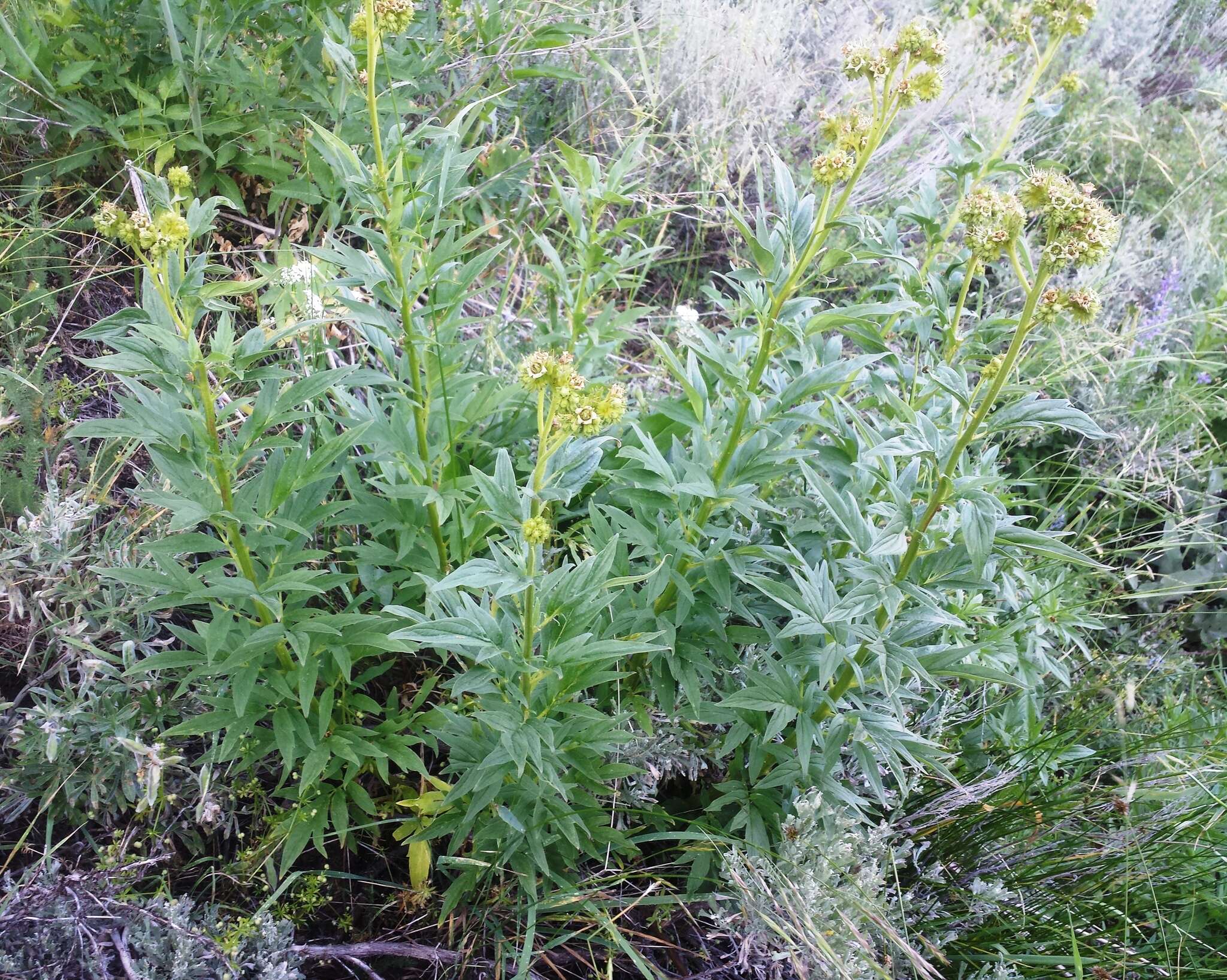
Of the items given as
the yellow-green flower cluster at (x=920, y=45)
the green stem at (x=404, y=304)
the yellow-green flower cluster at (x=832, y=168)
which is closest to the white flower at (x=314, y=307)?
the green stem at (x=404, y=304)

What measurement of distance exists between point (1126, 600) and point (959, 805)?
1.58 meters

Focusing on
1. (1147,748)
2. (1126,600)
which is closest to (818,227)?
(1147,748)

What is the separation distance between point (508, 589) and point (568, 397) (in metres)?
0.36

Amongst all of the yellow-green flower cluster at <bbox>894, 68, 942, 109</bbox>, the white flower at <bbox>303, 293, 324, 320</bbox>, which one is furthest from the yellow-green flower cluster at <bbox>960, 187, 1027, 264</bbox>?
the white flower at <bbox>303, 293, 324, 320</bbox>

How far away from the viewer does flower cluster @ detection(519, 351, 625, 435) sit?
162 cm

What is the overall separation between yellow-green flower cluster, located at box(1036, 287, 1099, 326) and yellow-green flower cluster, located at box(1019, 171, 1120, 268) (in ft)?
0.21

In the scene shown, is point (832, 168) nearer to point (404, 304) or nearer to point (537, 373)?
point (537, 373)

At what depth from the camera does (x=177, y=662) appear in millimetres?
1966

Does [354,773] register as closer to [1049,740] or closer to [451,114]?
[1049,740]

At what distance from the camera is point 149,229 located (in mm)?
1636

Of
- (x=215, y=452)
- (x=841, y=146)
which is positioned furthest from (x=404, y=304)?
(x=841, y=146)

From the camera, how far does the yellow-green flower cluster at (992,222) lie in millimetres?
1778

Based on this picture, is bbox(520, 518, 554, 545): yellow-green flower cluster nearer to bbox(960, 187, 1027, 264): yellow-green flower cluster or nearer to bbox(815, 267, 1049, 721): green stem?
bbox(815, 267, 1049, 721): green stem

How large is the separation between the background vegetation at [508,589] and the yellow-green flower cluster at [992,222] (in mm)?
13
